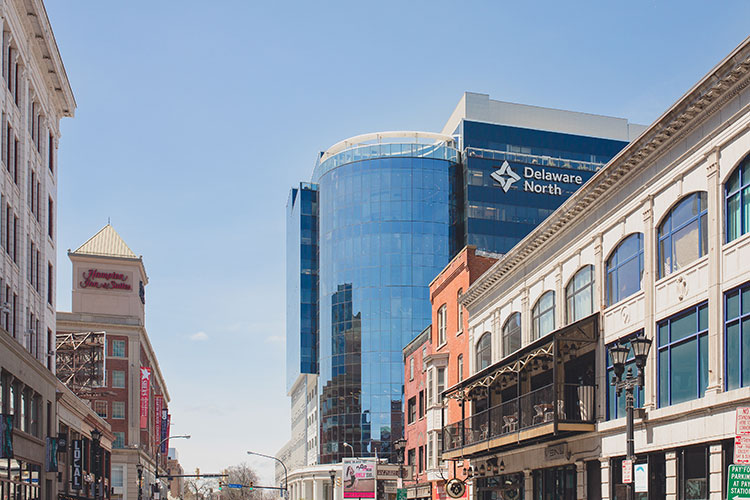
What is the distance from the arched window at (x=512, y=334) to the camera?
1617 inches

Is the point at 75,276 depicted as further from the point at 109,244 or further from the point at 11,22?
the point at 11,22

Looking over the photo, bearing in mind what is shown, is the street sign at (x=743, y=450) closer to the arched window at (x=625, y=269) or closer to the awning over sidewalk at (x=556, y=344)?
the arched window at (x=625, y=269)

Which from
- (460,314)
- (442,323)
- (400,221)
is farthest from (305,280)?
(460,314)

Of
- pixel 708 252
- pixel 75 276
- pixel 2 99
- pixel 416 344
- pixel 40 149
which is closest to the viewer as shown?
pixel 708 252

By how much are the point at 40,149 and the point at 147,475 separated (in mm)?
70317

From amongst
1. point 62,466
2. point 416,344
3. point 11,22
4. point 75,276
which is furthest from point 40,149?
point 75,276

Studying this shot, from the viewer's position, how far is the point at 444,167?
120625mm

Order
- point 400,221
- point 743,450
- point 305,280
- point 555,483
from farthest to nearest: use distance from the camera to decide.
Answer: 1. point 305,280
2. point 400,221
3. point 555,483
4. point 743,450

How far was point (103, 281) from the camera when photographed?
333 ft

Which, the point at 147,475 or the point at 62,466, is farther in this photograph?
the point at 147,475

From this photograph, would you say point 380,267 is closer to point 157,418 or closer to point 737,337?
point 157,418

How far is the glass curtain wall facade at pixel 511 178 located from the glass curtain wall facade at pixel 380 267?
2900 mm

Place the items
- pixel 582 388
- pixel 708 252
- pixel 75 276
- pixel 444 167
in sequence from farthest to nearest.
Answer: pixel 444 167 → pixel 75 276 → pixel 582 388 → pixel 708 252

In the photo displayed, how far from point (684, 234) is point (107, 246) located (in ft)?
283
